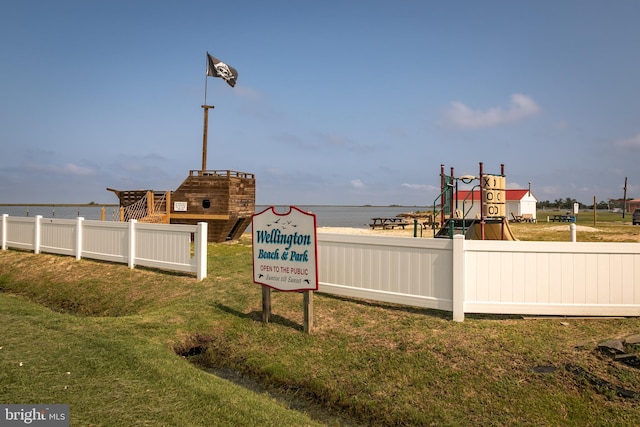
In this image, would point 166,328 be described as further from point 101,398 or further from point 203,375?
point 101,398

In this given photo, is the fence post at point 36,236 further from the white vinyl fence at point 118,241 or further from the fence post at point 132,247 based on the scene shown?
the fence post at point 132,247

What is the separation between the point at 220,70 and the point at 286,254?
21640 mm

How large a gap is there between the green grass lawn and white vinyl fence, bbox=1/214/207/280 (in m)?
2.60

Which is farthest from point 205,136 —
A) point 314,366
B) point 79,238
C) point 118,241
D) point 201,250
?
point 314,366

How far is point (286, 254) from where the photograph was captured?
8.13m

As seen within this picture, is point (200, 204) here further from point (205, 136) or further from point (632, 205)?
point (632, 205)

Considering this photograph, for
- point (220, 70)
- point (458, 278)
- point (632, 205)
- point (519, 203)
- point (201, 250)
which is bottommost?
point (458, 278)

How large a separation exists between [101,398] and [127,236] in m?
9.69

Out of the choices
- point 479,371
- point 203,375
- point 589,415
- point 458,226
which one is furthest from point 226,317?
point 458,226

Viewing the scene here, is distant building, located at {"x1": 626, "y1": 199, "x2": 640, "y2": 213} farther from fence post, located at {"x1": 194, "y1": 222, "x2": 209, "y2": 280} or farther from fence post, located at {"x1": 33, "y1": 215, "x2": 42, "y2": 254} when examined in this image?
fence post, located at {"x1": 33, "y1": 215, "x2": 42, "y2": 254}

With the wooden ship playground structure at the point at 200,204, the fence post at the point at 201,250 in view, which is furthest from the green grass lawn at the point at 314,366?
the wooden ship playground structure at the point at 200,204

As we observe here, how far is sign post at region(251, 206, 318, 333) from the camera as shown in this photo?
7.76m

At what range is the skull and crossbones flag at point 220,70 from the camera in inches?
1043

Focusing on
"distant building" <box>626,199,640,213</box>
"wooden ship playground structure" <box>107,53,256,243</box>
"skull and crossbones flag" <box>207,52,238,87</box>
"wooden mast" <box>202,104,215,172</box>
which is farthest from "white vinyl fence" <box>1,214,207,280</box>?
"distant building" <box>626,199,640,213</box>
